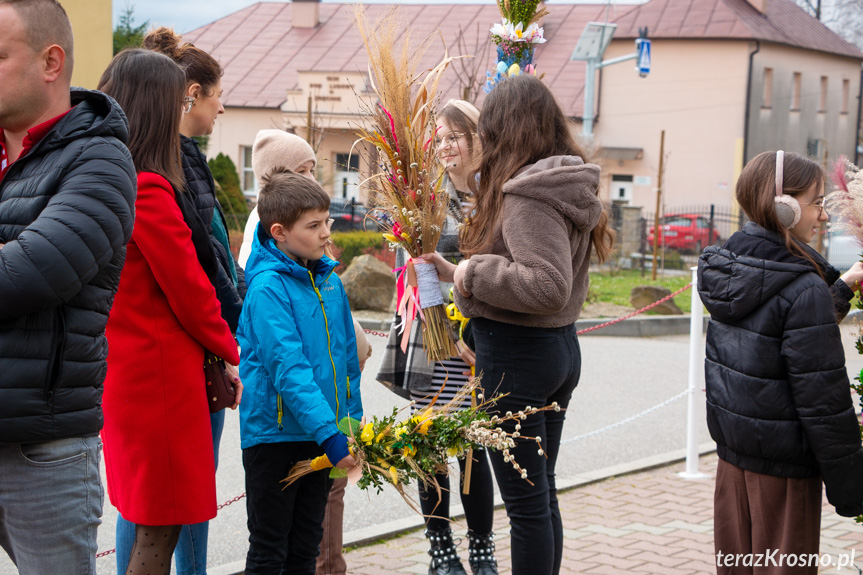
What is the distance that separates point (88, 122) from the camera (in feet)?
7.89

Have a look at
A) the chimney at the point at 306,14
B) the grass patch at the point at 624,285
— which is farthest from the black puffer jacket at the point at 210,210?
the chimney at the point at 306,14

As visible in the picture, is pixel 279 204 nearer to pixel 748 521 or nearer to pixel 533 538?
pixel 533 538

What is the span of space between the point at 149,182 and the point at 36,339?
3.11 feet

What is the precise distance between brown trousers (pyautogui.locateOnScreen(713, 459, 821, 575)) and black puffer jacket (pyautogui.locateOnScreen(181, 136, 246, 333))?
2.11 metres

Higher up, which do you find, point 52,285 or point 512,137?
point 512,137

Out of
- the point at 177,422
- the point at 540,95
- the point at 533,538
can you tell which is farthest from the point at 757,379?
the point at 177,422

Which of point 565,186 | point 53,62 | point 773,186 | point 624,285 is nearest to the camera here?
point 53,62

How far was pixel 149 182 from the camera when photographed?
119 inches

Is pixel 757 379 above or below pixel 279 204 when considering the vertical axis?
below

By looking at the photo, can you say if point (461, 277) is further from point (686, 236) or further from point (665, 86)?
point (665, 86)

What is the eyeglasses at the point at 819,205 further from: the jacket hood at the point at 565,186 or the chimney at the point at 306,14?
the chimney at the point at 306,14

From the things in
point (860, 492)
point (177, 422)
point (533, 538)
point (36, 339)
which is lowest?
point (533, 538)

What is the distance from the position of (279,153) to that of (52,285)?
1941 mm

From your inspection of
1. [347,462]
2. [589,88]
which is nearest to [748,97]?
[589,88]
